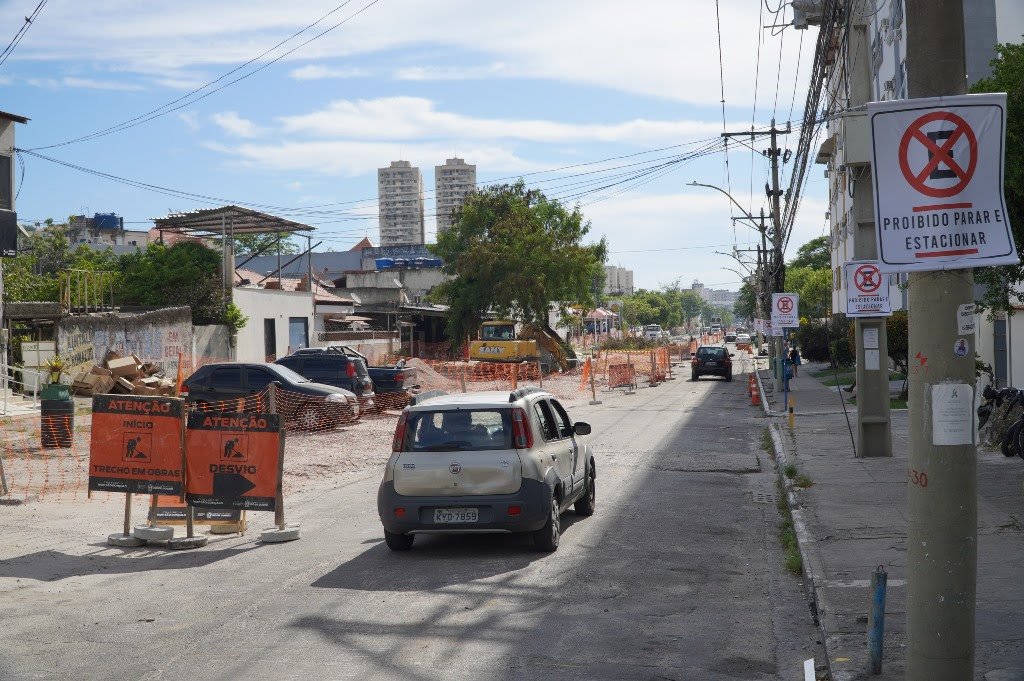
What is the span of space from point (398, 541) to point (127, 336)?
27.9 meters

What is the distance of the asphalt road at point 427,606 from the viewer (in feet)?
23.2

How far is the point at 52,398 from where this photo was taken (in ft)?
63.9

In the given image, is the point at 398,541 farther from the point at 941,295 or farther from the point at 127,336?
the point at 127,336

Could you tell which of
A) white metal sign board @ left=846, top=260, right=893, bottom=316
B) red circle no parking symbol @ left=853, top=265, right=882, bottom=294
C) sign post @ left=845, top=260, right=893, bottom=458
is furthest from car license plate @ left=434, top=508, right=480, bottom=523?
sign post @ left=845, top=260, right=893, bottom=458

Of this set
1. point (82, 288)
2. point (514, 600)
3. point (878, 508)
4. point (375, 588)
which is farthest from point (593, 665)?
point (82, 288)

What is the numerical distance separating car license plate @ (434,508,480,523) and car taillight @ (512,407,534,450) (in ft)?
2.54

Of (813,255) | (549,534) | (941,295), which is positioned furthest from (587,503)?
(813,255)

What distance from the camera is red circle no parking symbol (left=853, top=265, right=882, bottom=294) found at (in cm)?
1652

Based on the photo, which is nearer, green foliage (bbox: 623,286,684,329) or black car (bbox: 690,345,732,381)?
black car (bbox: 690,345,732,381)

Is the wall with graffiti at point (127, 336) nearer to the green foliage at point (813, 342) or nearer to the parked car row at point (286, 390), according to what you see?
the parked car row at point (286, 390)

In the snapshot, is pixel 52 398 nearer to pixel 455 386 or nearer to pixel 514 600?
pixel 514 600

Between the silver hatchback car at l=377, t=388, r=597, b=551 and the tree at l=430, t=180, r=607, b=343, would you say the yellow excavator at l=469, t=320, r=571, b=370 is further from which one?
the silver hatchback car at l=377, t=388, r=597, b=551

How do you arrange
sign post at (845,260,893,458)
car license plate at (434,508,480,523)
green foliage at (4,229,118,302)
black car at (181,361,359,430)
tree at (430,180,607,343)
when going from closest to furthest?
1. car license plate at (434,508,480,523)
2. sign post at (845,260,893,458)
3. black car at (181,361,359,430)
4. green foliage at (4,229,118,302)
5. tree at (430,180,607,343)

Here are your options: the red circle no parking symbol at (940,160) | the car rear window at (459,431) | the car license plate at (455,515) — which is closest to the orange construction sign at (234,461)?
the car rear window at (459,431)
